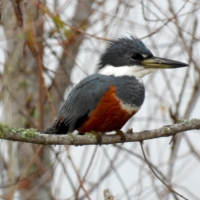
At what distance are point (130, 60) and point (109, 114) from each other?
540 millimetres

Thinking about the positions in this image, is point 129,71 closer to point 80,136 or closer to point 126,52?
point 126,52

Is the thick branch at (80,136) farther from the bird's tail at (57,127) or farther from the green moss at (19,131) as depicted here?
the bird's tail at (57,127)

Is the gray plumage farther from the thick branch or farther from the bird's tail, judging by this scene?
the thick branch

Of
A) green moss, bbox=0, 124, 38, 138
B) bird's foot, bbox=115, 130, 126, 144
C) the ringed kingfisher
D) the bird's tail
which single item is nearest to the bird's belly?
the ringed kingfisher

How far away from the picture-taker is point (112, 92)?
4.40 m

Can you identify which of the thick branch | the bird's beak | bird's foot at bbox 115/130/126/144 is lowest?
the thick branch

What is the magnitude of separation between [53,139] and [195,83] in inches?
90.7

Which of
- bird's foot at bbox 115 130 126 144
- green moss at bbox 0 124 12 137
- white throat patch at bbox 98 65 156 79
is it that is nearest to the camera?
green moss at bbox 0 124 12 137

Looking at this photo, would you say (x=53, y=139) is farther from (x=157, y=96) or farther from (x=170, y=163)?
(x=157, y=96)

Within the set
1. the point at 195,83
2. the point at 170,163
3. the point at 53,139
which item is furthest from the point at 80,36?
the point at 53,139

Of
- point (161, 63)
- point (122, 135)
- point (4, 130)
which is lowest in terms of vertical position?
point (4, 130)

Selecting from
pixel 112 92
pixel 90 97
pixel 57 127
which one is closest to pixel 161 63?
pixel 112 92

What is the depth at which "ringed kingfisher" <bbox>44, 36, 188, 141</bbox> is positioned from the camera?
4371 millimetres

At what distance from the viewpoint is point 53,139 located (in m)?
3.54
